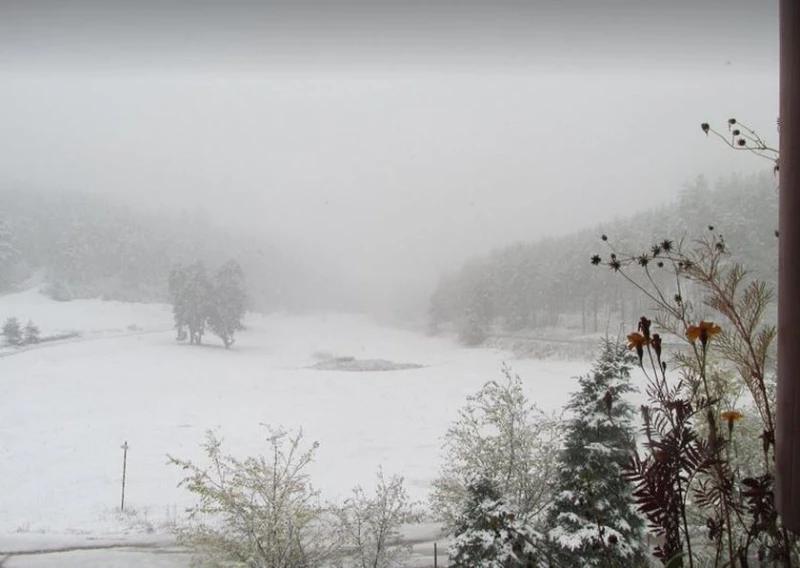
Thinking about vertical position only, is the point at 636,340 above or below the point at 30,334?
above

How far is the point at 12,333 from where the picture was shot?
2616 centimetres

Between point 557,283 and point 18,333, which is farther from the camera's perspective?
point 557,283

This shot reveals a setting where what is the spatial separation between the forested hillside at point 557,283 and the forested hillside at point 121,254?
34.6 feet

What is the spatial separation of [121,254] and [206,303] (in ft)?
39.2

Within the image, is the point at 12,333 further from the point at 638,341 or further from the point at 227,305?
the point at 638,341

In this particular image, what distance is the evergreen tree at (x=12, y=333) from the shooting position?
85.4 ft

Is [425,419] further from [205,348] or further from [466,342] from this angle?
[205,348]

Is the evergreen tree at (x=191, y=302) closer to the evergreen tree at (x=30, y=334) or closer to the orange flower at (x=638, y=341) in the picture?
the evergreen tree at (x=30, y=334)

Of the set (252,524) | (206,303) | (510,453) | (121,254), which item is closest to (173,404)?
(206,303)

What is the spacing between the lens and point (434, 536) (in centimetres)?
926

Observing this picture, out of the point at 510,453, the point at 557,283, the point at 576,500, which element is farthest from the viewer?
the point at 557,283

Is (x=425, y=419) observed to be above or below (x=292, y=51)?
below

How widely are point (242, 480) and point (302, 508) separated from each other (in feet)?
2.70

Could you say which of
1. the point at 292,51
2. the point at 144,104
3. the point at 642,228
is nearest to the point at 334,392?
the point at 642,228
